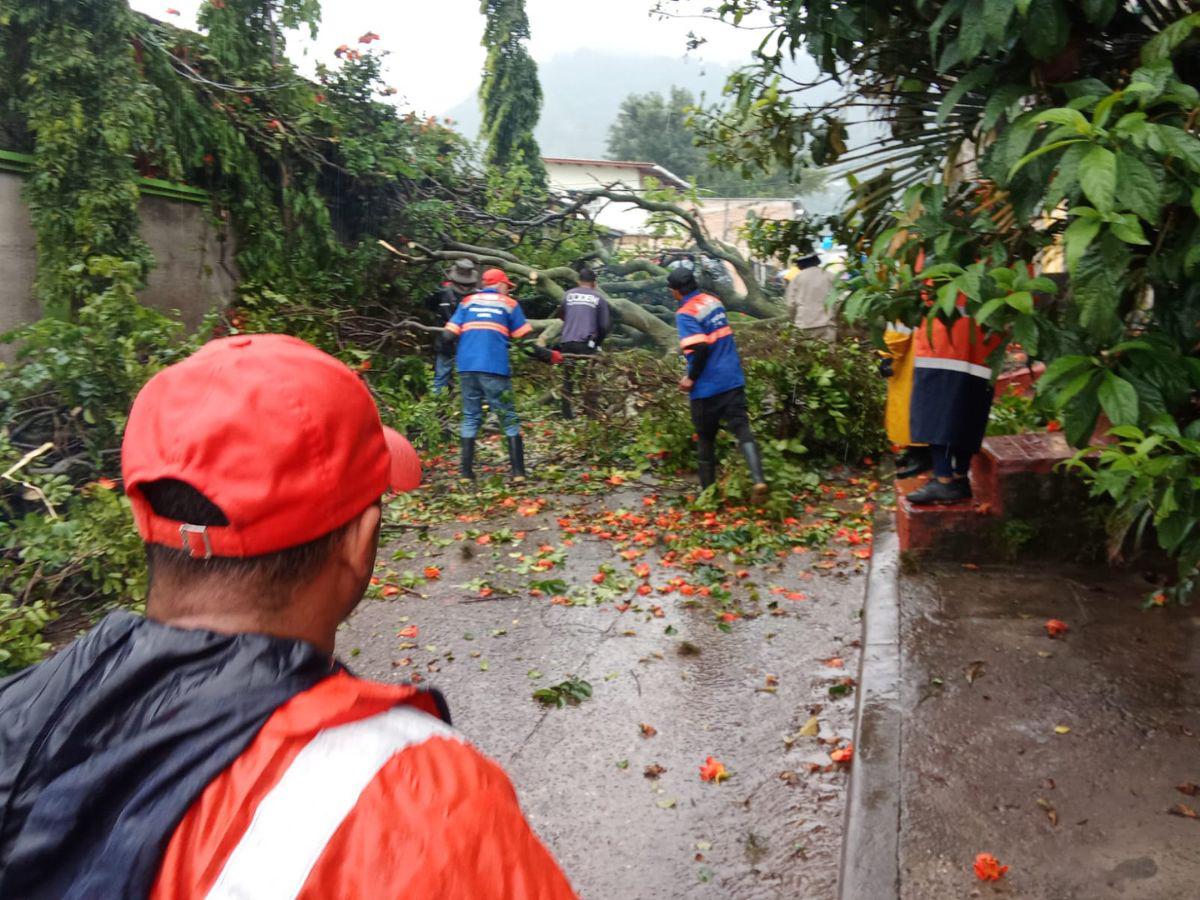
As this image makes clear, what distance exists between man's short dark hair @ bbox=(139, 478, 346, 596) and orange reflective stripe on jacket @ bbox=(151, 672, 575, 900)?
0.17 m

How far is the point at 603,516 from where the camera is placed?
7.71 m

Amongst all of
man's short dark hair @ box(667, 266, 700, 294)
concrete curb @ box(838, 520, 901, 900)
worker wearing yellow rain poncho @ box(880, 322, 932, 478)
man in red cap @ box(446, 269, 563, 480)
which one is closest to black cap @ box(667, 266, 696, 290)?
man's short dark hair @ box(667, 266, 700, 294)

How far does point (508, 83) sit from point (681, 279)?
61.4 feet

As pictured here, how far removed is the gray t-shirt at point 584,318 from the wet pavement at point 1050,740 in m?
6.52

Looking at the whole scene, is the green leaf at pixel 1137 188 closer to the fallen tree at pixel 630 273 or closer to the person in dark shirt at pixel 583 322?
the person in dark shirt at pixel 583 322

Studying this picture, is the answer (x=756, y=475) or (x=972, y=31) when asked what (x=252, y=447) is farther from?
(x=756, y=475)

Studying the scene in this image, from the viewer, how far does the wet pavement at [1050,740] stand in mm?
2775

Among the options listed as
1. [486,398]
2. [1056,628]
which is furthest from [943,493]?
[486,398]

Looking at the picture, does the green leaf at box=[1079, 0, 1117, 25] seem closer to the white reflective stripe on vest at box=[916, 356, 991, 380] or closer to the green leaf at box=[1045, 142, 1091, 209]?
the green leaf at box=[1045, 142, 1091, 209]

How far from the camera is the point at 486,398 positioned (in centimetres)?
884

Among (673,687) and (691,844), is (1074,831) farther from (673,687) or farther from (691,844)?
(673,687)

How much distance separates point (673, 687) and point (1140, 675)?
2014mm

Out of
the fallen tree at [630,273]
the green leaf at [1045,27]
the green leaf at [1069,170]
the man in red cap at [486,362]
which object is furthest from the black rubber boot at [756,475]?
the green leaf at [1069,170]

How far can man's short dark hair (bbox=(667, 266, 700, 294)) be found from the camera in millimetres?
7211
